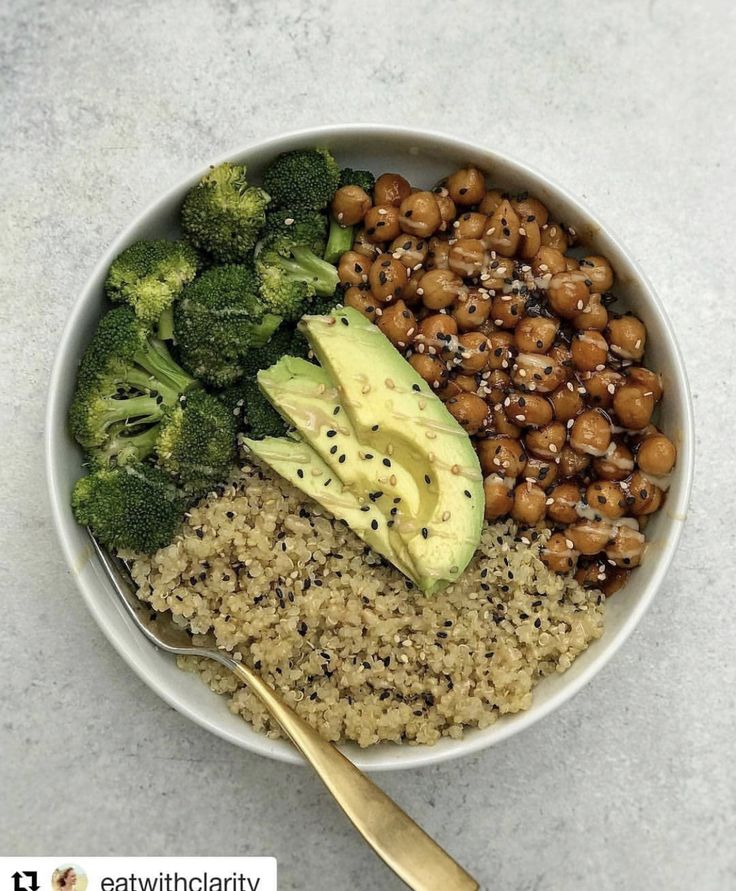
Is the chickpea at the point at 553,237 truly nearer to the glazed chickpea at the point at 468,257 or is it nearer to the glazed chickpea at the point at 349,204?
the glazed chickpea at the point at 468,257

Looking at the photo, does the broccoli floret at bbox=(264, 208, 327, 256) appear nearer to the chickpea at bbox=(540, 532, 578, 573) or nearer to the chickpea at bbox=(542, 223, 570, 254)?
the chickpea at bbox=(542, 223, 570, 254)

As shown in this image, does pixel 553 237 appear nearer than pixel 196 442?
No

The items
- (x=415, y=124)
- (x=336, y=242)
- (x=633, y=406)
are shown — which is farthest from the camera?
(x=415, y=124)

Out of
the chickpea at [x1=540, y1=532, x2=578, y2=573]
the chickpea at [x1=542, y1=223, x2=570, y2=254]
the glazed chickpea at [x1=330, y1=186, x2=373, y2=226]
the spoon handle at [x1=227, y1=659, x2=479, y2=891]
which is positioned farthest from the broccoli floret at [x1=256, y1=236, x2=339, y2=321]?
the spoon handle at [x1=227, y1=659, x2=479, y2=891]

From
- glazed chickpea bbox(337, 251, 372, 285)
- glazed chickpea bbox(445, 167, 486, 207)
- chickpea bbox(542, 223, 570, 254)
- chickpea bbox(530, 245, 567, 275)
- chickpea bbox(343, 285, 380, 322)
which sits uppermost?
glazed chickpea bbox(445, 167, 486, 207)

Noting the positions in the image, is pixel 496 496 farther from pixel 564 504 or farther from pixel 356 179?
pixel 356 179

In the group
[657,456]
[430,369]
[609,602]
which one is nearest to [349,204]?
[430,369]

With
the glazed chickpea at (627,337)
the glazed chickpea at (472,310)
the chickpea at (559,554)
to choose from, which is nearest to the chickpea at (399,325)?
the glazed chickpea at (472,310)
